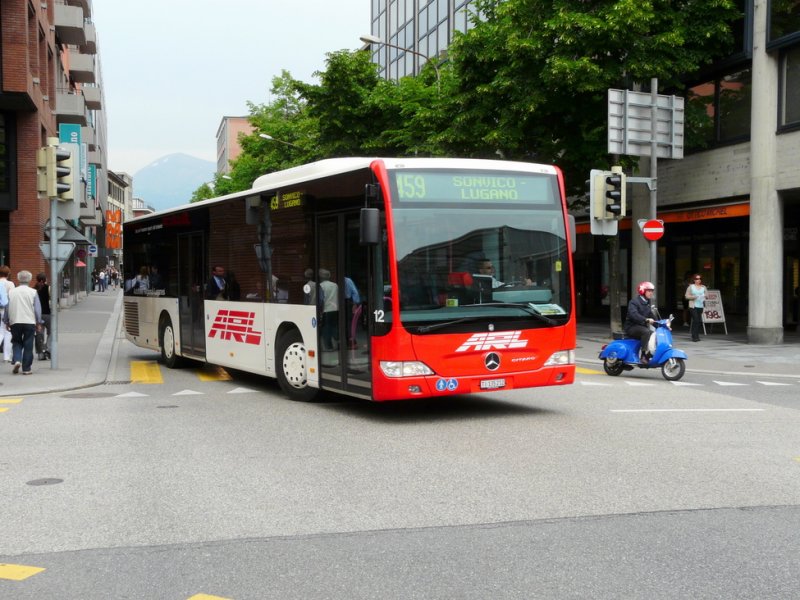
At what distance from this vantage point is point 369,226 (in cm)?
961

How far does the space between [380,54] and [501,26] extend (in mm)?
32647

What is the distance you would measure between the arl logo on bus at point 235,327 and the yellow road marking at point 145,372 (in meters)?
1.38

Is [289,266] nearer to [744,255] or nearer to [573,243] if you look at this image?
[573,243]

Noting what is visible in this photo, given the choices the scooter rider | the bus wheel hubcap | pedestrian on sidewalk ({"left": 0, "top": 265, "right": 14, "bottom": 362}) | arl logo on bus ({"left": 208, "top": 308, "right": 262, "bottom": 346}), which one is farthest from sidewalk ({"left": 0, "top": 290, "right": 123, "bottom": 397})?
the scooter rider

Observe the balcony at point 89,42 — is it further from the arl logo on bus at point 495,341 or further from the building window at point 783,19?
the arl logo on bus at point 495,341

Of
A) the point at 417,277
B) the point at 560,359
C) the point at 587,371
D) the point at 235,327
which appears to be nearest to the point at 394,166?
the point at 417,277

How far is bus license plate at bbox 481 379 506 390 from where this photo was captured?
10.3 metres

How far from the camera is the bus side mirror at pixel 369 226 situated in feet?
31.5

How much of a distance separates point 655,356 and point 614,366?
0.84 m

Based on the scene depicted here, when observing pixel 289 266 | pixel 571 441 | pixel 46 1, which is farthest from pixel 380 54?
pixel 571 441

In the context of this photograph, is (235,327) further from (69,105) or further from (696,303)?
(69,105)

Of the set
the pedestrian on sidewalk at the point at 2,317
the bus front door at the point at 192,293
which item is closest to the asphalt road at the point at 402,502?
the bus front door at the point at 192,293

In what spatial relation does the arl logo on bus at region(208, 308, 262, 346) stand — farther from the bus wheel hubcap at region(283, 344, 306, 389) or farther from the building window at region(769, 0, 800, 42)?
the building window at region(769, 0, 800, 42)

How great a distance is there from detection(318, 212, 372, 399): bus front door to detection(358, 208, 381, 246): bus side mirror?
0.55 m
